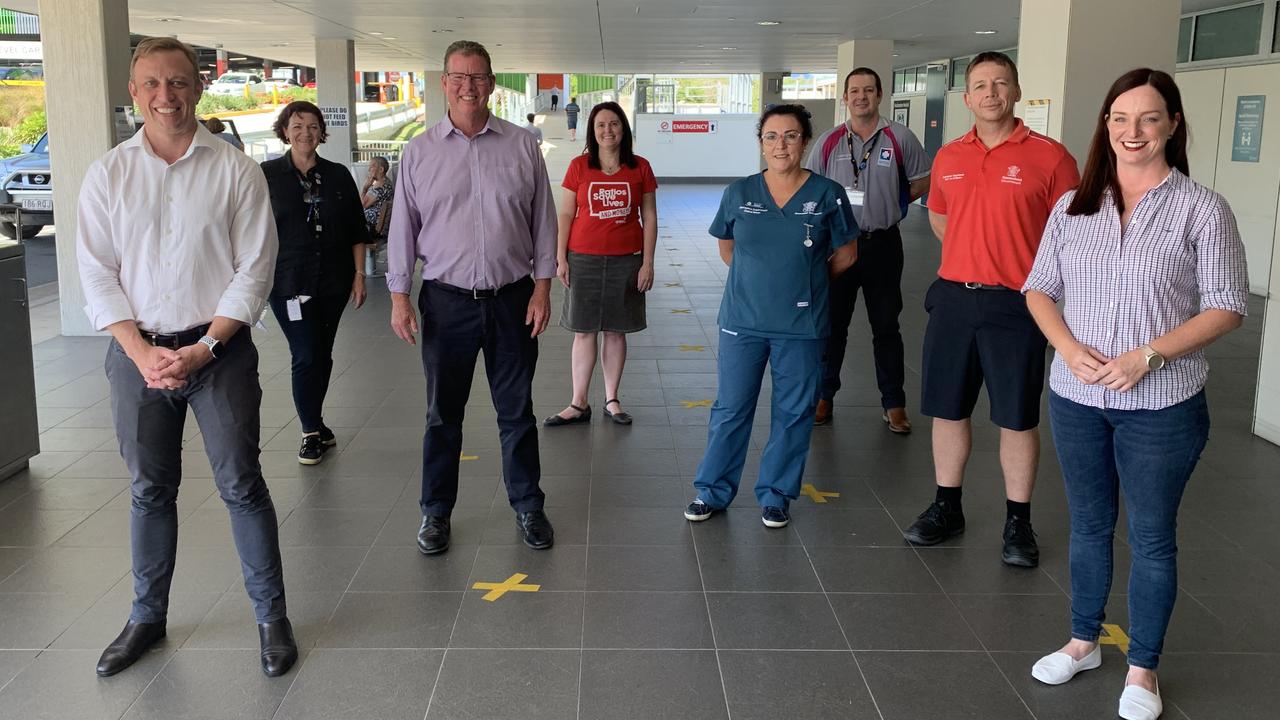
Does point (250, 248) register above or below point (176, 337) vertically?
above

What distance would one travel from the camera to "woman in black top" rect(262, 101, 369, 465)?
502 centimetres

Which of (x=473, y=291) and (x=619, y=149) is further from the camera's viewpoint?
(x=619, y=149)

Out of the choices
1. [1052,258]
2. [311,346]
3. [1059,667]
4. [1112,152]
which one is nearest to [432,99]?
[311,346]

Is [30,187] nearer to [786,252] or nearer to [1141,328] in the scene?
[786,252]

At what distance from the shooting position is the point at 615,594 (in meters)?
3.77

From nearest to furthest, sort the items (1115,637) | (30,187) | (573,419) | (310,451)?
1. (1115,637)
2. (310,451)
3. (573,419)
4. (30,187)

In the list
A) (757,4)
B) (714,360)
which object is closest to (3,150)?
(757,4)

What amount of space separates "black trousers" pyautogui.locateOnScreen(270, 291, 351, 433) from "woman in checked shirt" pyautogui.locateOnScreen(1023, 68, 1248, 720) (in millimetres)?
3328

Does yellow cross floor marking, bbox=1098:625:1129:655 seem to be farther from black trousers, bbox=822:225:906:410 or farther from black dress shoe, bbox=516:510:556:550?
black trousers, bbox=822:225:906:410

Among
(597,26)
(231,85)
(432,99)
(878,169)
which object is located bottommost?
(878,169)

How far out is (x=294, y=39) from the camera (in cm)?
1852

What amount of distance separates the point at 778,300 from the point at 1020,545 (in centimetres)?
126

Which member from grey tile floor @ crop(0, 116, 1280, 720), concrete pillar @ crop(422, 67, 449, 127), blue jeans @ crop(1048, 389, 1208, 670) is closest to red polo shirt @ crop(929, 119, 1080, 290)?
blue jeans @ crop(1048, 389, 1208, 670)

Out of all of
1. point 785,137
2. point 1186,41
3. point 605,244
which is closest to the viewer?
point 785,137
